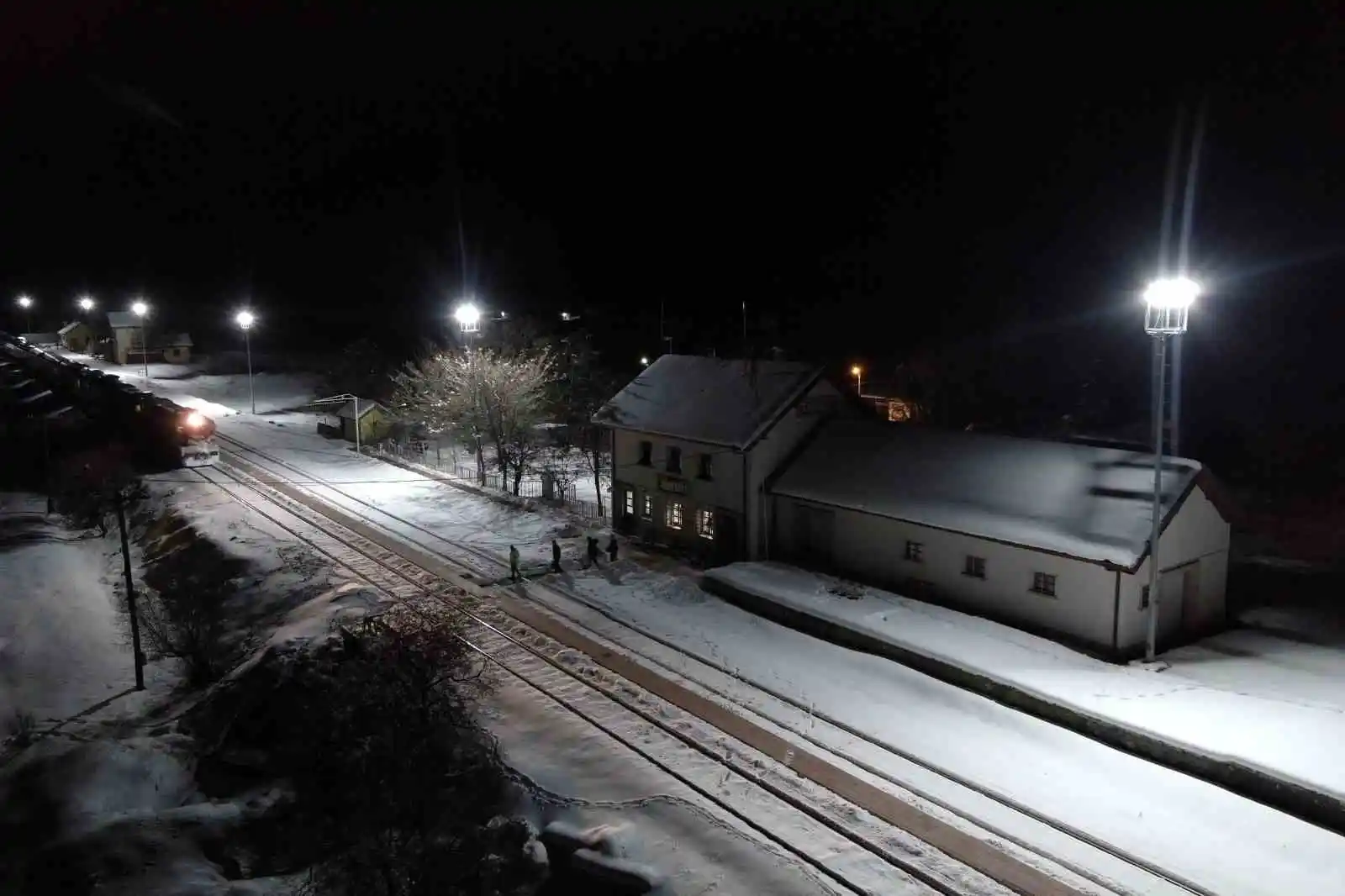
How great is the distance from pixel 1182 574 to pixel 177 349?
89500mm

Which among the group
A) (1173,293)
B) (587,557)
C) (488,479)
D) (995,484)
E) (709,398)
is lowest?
(587,557)

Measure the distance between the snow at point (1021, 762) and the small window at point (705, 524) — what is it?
20.2 ft

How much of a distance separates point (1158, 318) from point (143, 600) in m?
32.1

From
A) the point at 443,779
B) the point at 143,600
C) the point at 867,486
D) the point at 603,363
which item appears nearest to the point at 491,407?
the point at 143,600

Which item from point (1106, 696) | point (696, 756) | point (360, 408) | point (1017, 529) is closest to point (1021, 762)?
point (1106, 696)

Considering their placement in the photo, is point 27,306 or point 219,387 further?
point 27,306

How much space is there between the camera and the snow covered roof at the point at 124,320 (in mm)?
86875

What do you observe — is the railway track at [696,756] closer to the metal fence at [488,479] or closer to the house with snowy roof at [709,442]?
the house with snowy roof at [709,442]

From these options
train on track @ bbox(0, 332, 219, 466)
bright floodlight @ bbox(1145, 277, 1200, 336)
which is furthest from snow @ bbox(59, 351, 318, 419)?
bright floodlight @ bbox(1145, 277, 1200, 336)

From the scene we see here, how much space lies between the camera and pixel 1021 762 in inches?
694

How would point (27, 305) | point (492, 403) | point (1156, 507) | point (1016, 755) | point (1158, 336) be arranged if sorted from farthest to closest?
point (27, 305), point (492, 403), point (1156, 507), point (1158, 336), point (1016, 755)

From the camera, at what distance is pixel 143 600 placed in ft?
107

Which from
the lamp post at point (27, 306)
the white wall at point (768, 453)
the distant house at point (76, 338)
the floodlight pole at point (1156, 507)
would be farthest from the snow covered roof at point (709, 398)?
the lamp post at point (27, 306)

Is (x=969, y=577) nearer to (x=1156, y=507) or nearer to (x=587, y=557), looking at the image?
(x=1156, y=507)
